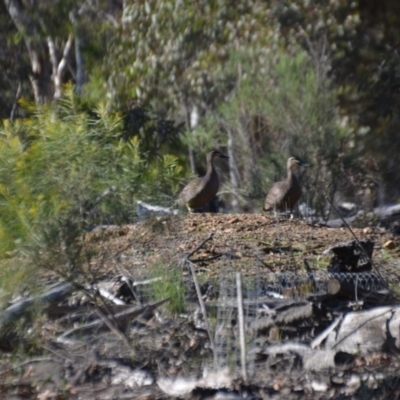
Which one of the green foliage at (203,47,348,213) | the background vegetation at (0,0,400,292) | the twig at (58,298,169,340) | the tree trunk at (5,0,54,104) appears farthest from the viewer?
the tree trunk at (5,0,54,104)

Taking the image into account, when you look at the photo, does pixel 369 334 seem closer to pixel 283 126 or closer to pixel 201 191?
pixel 201 191

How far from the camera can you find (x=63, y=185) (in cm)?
866

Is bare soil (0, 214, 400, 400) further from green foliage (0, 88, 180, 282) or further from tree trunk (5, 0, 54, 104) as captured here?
tree trunk (5, 0, 54, 104)

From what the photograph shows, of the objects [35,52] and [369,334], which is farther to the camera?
[35,52]

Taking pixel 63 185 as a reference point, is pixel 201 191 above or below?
below

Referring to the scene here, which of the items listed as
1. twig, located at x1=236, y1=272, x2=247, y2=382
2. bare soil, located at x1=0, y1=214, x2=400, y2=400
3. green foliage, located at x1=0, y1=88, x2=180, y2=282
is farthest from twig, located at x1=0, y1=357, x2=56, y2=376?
twig, located at x1=236, y1=272, x2=247, y2=382

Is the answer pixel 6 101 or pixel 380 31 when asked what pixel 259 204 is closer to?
pixel 380 31

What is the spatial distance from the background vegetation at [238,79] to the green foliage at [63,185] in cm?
436

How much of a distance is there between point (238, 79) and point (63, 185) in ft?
41.7

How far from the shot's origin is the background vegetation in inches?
719

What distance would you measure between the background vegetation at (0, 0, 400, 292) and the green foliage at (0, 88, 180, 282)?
14.3 ft

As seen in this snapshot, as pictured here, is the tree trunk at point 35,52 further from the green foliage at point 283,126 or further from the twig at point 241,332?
the twig at point 241,332

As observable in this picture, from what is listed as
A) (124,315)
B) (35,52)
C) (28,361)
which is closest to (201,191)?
(124,315)

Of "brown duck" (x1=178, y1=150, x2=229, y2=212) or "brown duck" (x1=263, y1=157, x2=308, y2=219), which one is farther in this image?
"brown duck" (x1=263, y1=157, x2=308, y2=219)
